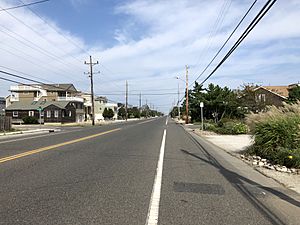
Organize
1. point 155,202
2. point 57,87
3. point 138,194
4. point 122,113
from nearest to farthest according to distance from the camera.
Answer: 1. point 155,202
2. point 138,194
3. point 57,87
4. point 122,113

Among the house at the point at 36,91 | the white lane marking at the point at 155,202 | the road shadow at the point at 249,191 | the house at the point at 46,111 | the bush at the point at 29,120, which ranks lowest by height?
the road shadow at the point at 249,191

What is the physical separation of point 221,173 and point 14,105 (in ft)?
240

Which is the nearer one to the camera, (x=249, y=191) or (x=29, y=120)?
(x=249, y=191)

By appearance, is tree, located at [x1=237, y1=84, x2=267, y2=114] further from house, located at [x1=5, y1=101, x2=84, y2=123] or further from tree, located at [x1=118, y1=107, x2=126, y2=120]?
tree, located at [x1=118, y1=107, x2=126, y2=120]

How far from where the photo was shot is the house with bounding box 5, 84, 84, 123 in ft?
234

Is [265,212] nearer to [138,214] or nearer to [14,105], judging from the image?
[138,214]

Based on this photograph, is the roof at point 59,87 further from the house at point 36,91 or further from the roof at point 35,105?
the roof at point 35,105

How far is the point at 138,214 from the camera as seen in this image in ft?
18.5

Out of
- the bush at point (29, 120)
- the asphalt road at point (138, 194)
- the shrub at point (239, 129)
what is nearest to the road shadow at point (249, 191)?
the asphalt road at point (138, 194)

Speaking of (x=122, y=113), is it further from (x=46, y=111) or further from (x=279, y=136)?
(x=279, y=136)

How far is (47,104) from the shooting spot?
73.1 meters

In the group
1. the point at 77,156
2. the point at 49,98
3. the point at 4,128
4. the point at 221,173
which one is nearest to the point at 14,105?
the point at 49,98

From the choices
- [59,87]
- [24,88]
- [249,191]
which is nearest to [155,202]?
[249,191]

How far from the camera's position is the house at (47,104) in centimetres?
7119
